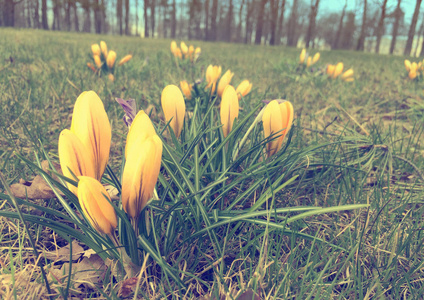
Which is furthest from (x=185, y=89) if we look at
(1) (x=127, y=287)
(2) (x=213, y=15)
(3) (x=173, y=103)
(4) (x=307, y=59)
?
(2) (x=213, y=15)

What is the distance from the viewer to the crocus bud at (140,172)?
0.60 meters

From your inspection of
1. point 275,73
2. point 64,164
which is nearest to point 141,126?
point 64,164

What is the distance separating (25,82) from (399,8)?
23733 millimetres

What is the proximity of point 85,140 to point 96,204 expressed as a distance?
129 mm

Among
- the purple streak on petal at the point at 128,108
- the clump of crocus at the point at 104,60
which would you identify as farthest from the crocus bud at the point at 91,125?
the clump of crocus at the point at 104,60

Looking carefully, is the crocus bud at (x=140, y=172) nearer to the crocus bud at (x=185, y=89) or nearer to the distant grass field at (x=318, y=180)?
the distant grass field at (x=318, y=180)

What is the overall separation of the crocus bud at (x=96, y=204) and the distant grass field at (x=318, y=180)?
0.16 metres

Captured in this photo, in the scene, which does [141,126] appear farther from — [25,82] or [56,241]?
[25,82]

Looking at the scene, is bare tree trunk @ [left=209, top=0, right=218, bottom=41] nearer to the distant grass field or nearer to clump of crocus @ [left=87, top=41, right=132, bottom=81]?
the distant grass field

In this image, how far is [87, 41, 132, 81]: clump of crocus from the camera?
2633mm

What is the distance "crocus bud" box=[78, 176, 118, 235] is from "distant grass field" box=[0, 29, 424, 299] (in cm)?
16

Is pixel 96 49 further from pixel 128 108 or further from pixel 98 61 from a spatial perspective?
pixel 128 108

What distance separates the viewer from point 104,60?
2854 millimetres

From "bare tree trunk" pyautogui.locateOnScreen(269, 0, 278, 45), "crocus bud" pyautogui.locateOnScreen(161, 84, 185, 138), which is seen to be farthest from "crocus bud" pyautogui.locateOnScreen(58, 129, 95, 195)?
"bare tree trunk" pyautogui.locateOnScreen(269, 0, 278, 45)
